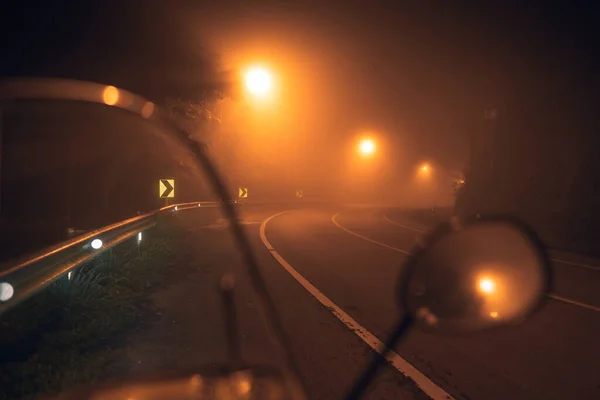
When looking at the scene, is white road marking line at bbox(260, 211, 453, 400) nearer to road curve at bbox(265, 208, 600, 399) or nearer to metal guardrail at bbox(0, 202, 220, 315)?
road curve at bbox(265, 208, 600, 399)

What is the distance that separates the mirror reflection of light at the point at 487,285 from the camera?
9.46m

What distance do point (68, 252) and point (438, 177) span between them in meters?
82.1

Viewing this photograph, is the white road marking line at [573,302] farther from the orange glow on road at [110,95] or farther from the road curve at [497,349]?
the orange glow on road at [110,95]

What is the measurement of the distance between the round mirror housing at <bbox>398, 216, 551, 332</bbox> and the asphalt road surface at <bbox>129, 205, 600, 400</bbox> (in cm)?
34

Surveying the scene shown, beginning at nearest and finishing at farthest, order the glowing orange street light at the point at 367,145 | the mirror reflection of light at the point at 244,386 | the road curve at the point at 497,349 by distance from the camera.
Answer: the mirror reflection of light at the point at 244,386
the road curve at the point at 497,349
the glowing orange street light at the point at 367,145

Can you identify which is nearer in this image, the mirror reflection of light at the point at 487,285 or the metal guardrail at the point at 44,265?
the metal guardrail at the point at 44,265

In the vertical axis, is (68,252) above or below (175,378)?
above

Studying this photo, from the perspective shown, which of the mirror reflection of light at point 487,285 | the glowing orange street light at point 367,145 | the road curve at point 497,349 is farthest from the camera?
the glowing orange street light at point 367,145

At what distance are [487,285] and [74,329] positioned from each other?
694 cm

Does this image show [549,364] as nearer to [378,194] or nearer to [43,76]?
[43,76]

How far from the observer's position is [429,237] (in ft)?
64.5

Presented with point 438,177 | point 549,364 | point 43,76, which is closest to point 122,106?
point 43,76

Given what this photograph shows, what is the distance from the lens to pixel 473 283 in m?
10.1

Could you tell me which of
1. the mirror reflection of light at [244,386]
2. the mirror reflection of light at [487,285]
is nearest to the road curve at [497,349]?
the mirror reflection of light at [487,285]
